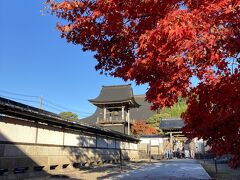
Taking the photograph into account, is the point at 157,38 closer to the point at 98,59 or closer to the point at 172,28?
the point at 172,28

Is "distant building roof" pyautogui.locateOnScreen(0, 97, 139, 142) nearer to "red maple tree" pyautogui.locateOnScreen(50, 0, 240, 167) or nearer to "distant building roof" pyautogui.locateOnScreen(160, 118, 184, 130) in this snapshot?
"red maple tree" pyautogui.locateOnScreen(50, 0, 240, 167)

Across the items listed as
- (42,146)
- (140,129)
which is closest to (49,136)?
(42,146)

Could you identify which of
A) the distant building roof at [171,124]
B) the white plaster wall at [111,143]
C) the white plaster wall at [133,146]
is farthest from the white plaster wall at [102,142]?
the distant building roof at [171,124]

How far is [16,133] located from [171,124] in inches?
1275

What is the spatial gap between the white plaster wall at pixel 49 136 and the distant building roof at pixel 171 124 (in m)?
26.3

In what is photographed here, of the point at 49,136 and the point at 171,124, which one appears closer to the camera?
the point at 49,136

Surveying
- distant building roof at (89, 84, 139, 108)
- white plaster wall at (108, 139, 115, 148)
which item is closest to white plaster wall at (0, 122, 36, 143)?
white plaster wall at (108, 139, 115, 148)

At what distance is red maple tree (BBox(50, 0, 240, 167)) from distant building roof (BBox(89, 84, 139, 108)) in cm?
3356

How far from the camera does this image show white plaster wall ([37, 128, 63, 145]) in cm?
1455

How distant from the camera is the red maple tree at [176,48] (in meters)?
4.27

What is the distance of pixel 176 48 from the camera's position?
14.1ft

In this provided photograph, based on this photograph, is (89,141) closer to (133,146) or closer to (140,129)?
(133,146)

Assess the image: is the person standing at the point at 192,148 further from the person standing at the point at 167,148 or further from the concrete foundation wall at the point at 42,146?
the concrete foundation wall at the point at 42,146

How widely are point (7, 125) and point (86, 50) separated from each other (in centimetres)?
684
